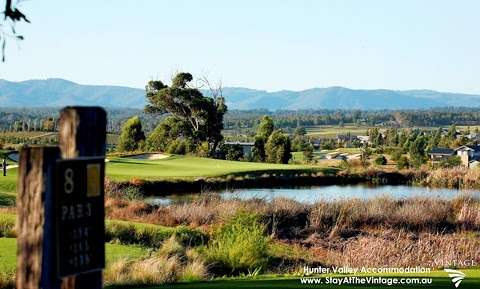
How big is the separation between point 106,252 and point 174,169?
25.1 meters

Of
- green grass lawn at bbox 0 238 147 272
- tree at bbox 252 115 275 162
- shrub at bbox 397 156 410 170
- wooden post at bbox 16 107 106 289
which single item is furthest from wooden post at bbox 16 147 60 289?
tree at bbox 252 115 275 162

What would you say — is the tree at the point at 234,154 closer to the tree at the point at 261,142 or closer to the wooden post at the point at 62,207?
the tree at the point at 261,142

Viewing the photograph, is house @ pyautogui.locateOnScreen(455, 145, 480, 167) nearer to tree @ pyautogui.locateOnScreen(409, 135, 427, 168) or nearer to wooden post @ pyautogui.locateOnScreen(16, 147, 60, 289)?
tree @ pyautogui.locateOnScreen(409, 135, 427, 168)

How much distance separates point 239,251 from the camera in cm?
1286

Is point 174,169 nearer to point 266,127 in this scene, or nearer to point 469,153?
point 266,127

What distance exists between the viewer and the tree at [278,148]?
50562 mm

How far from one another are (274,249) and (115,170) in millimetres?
19728

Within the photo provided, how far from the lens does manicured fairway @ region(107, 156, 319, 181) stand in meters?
32.7

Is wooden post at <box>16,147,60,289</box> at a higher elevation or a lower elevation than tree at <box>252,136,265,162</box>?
higher

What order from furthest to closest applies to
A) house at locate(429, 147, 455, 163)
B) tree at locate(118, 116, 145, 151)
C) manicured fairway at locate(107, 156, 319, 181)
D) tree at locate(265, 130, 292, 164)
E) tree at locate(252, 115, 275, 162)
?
1. house at locate(429, 147, 455, 163)
2. tree at locate(252, 115, 275, 162)
3. tree at locate(118, 116, 145, 151)
4. tree at locate(265, 130, 292, 164)
5. manicured fairway at locate(107, 156, 319, 181)

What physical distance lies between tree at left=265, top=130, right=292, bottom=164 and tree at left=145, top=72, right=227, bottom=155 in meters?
4.38

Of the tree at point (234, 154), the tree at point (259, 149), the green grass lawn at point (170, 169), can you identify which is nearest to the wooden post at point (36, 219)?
the green grass lawn at point (170, 169)

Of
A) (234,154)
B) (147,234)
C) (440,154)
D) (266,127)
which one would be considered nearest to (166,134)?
(234,154)

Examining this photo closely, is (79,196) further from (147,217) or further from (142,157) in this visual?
(142,157)
